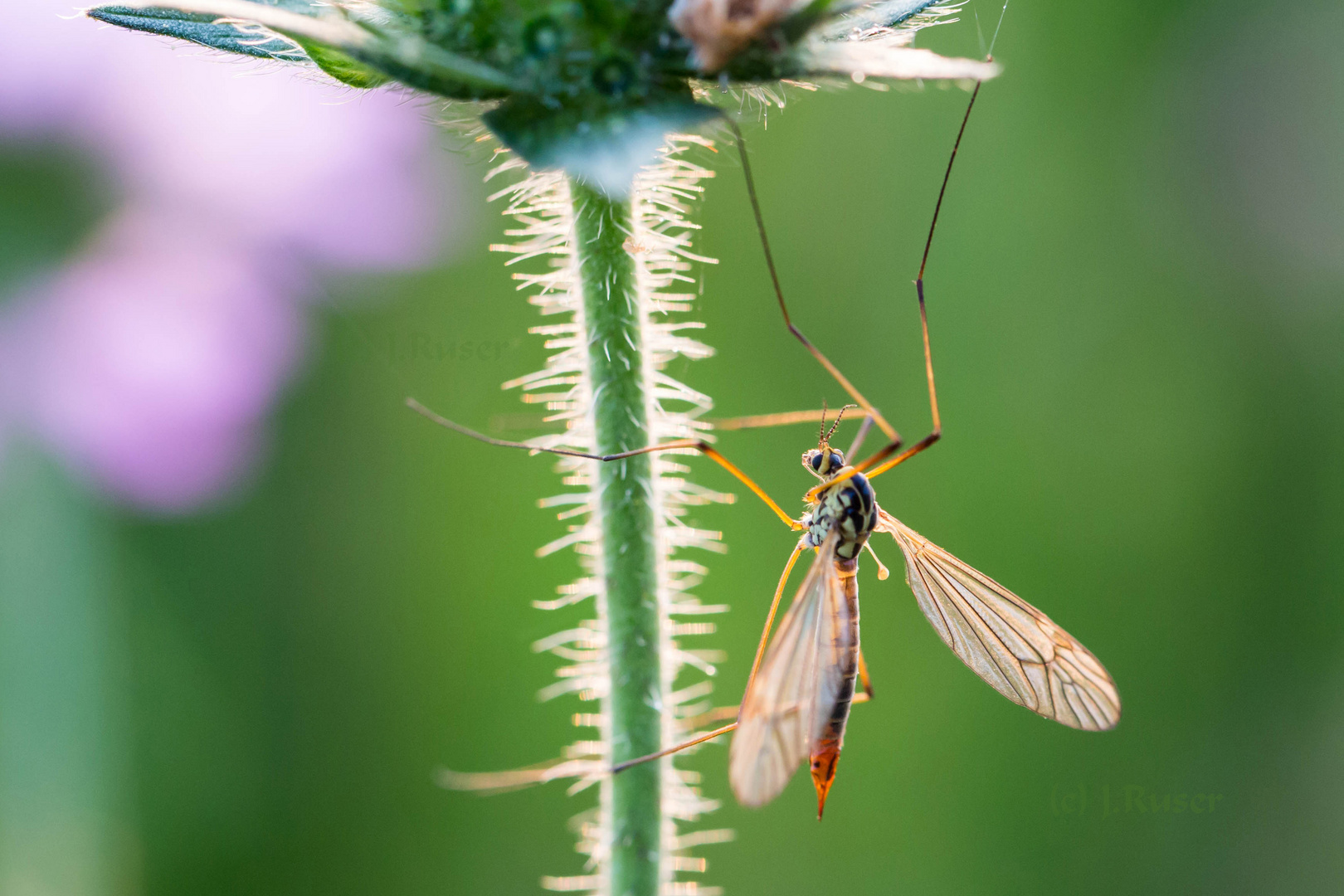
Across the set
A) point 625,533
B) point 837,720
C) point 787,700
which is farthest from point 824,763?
point 625,533

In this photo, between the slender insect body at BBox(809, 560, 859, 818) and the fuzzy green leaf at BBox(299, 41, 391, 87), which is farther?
the slender insect body at BBox(809, 560, 859, 818)

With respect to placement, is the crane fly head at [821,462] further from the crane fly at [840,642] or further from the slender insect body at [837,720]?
the slender insect body at [837,720]

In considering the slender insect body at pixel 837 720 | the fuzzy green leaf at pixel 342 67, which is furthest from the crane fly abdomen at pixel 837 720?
the fuzzy green leaf at pixel 342 67

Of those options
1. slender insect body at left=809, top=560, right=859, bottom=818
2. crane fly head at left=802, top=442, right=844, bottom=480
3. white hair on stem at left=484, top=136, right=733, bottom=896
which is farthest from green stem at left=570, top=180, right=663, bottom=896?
crane fly head at left=802, top=442, right=844, bottom=480

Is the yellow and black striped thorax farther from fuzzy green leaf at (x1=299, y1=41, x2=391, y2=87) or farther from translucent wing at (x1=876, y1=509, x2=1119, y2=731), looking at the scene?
fuzzy green leaf at (x1=299, y1=41, x2=391, y2=87)

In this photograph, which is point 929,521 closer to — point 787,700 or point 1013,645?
point 1013,645

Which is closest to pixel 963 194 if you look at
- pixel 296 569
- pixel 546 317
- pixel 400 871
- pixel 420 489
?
pixel 546 317
